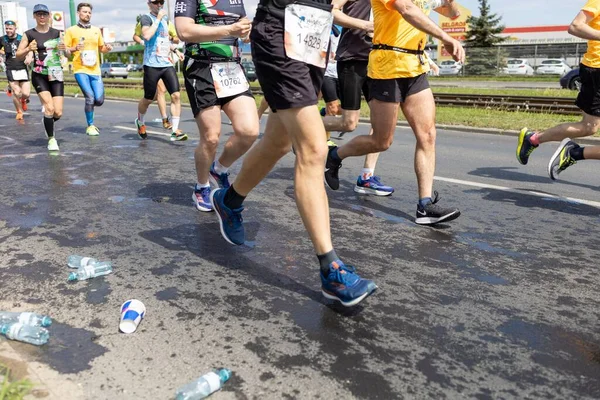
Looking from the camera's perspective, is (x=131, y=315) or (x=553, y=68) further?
(x=553, y=68)

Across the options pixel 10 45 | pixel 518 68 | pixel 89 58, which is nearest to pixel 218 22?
pixel 89 58

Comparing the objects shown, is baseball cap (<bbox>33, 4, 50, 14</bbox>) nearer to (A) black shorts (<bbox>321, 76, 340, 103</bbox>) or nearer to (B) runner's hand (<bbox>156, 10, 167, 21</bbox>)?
(B) runner's hand (<bbox>156, 10, 167, 21</bbox>)

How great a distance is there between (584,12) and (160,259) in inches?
167

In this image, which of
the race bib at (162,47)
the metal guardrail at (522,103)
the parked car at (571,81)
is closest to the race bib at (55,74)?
the race bib at (162,47)

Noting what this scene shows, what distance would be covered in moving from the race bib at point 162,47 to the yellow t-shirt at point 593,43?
21.2 feet

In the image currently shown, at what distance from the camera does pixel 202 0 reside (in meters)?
4.55

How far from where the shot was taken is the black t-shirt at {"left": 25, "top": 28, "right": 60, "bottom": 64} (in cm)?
880

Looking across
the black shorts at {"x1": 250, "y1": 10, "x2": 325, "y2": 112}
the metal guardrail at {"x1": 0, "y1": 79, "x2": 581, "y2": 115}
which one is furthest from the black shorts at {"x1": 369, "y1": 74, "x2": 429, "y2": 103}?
the metal guardrail at {"x1": 0, "y1": 79, "x2": 581, "y2": 115}

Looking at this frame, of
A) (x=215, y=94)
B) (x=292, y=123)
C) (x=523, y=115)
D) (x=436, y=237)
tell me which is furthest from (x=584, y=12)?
(x=523, y=115)

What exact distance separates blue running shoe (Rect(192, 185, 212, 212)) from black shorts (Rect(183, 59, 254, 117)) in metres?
0.64

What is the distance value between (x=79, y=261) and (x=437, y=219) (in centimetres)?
253

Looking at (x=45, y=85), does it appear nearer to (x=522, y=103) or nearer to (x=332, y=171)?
(x=332, y=171)

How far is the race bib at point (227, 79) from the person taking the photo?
4.65 m

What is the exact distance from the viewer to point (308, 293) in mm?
3172
